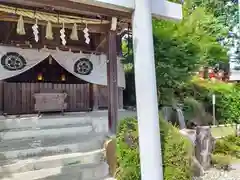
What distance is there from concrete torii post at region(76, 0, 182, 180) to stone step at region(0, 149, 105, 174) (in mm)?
1947

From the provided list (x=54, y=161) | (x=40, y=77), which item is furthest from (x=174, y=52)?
(x=54, y=161)

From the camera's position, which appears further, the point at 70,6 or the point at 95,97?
the point at 95,97

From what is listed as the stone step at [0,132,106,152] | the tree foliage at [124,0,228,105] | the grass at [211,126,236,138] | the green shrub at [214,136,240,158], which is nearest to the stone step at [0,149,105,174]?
the stone step at [0,132,106,152]

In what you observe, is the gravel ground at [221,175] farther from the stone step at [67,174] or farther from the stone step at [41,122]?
the stone step at [41,122]

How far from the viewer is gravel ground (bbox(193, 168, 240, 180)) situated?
5.00 meters

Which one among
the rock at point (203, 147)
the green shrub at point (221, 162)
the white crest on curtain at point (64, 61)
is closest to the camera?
the rock at point (203, 147)

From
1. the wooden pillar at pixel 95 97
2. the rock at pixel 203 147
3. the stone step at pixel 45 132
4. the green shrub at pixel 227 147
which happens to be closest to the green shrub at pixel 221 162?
the rock at pixel 203 147

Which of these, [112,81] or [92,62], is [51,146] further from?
[92,62]

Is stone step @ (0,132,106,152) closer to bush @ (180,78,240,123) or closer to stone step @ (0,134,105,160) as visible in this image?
stone step @ (0,134,105,160)

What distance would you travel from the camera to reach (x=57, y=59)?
8.14 meters

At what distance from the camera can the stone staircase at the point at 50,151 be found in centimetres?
455

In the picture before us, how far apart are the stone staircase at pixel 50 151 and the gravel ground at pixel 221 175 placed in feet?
6.65

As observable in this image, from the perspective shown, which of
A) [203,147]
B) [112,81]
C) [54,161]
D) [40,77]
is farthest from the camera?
[40,77]

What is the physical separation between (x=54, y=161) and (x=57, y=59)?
4134 mm
